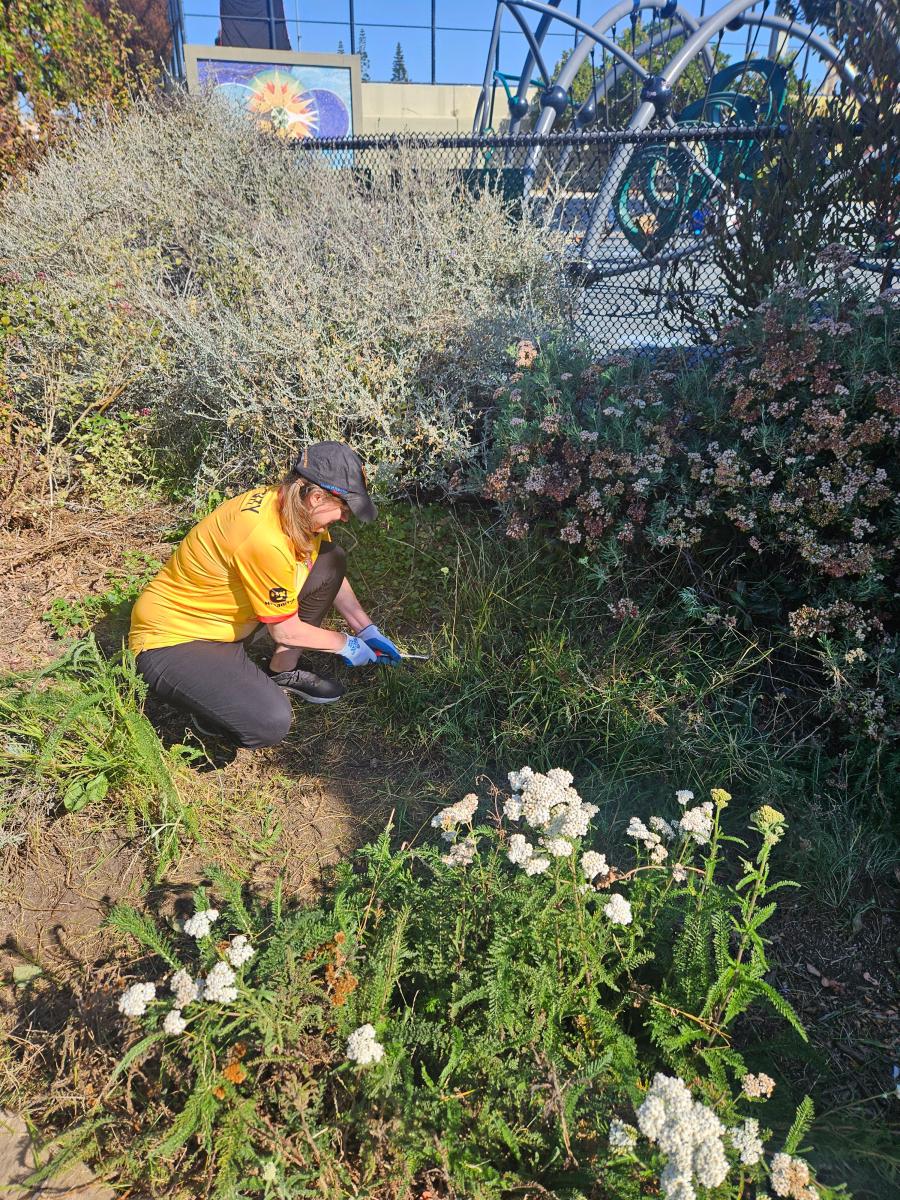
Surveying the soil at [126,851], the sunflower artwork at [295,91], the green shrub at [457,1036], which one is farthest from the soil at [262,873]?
the sunflower artwork at [295,91]

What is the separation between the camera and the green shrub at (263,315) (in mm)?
3744

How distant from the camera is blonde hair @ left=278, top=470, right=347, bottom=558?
253cm

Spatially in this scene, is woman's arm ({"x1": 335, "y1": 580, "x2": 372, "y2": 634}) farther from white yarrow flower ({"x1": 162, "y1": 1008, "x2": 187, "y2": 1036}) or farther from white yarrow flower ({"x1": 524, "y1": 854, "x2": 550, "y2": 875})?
white yarrow flower ({"x1": 162, "y1": 1008, "x2": 187, "y2": 1036})

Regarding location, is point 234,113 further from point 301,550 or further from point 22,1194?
point 22,1194

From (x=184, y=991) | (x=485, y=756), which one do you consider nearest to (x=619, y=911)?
(x=184, y=991)

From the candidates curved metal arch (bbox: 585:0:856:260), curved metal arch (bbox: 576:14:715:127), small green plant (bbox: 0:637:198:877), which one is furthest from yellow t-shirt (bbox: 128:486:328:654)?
curved metal arch (bbox: 576:14:715:127)

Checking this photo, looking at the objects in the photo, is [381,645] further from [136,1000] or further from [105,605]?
[136,1000]

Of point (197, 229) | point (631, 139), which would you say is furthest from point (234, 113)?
point (631, 139)

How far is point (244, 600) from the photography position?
9.09 ft

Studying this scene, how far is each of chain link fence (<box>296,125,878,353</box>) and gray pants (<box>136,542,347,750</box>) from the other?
2.45 m

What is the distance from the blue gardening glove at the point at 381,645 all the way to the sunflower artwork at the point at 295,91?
30.2 ft

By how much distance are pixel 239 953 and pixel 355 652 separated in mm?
1473

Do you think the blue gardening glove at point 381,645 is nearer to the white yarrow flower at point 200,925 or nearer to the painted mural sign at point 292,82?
the white yarrow flower at point 200,925

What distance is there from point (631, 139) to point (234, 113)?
4.66 meters
